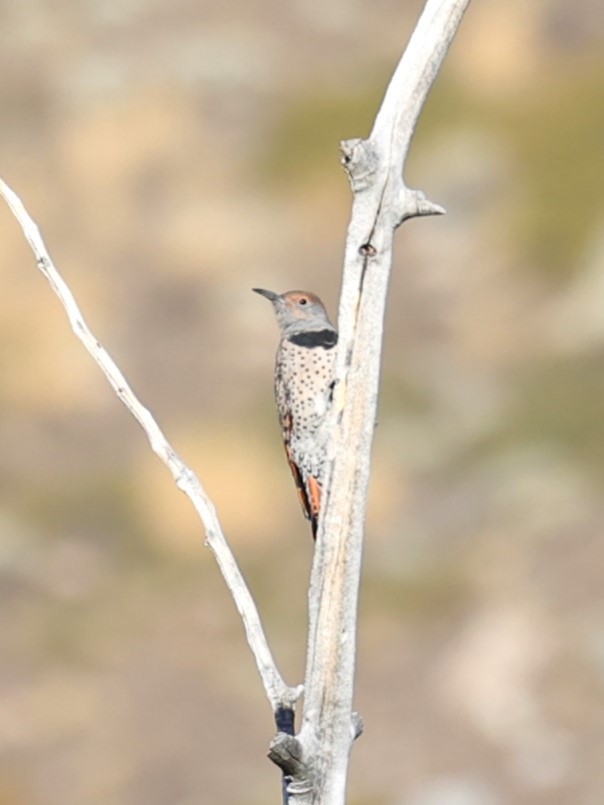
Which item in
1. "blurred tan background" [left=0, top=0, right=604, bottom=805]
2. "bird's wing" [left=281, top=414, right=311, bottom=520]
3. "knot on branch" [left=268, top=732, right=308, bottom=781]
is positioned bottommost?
"knot on branch" [left=268, top=732, right=308, bottom=781]

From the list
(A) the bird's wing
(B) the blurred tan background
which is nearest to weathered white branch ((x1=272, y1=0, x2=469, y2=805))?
(A) the bird's wing

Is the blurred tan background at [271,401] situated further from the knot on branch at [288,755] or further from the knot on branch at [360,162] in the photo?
the knot on branch at [360,162]

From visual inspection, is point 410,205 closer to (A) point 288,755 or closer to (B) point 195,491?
(B) point 195,491

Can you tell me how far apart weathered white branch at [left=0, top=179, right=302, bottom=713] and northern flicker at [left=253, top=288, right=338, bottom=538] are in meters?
1.66

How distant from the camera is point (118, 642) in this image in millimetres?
10125

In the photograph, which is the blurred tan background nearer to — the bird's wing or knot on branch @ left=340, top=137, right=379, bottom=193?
the bird's wing

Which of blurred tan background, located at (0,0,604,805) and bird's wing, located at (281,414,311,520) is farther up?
blurred tan background, located at (0,0,604,805)

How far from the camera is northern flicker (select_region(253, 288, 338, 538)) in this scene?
485 cm

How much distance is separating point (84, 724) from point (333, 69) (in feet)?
20.9

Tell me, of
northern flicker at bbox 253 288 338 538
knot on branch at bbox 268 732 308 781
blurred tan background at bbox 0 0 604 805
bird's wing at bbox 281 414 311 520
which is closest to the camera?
knot on branch at bbox 268 732 308 781

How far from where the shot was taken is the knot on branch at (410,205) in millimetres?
2924

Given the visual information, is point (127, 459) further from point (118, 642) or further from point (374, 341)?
point (374, 341)

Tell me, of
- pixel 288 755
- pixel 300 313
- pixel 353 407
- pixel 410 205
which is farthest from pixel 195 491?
pixel 300 313

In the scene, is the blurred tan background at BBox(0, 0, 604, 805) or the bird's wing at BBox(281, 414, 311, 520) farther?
the blurred tan background at BBox(0, 0, 604, 805)
